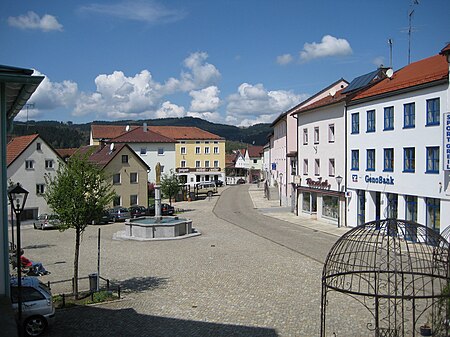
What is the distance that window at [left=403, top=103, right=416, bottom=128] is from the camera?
86.3 ft

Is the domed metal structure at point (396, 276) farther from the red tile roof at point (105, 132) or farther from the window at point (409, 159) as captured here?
the red tile roof at point (105, 132)

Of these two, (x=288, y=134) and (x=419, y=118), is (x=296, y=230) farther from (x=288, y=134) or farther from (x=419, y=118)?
(x=288, y=134)

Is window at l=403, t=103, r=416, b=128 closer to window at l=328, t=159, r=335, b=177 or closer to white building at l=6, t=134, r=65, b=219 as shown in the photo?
window at l=328, t=159, r=335, b=177

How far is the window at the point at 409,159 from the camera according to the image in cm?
2620

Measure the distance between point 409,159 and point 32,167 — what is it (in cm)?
3261

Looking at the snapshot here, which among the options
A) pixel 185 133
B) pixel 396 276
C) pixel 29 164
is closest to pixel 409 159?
pixel 396 276

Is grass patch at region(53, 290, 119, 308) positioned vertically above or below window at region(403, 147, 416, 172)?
below

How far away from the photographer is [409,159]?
26562 millimetres

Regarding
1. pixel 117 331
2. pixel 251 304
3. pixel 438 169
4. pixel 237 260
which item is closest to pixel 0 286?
pixel 117 331

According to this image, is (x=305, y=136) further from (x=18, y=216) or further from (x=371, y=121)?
(x=18, y=216)

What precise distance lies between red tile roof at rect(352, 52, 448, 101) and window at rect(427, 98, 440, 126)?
104 cm

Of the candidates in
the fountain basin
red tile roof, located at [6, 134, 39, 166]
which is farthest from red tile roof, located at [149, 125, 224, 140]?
the fountain basin

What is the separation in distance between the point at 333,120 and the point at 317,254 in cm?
1420

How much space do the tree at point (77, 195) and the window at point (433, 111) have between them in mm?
16520
